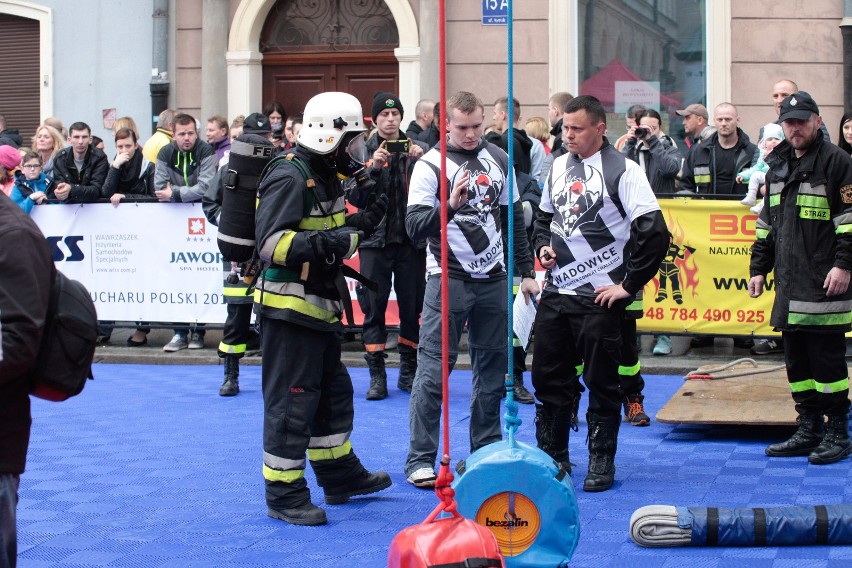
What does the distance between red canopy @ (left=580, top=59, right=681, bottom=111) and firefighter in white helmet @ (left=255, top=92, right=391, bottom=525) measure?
30.2ft

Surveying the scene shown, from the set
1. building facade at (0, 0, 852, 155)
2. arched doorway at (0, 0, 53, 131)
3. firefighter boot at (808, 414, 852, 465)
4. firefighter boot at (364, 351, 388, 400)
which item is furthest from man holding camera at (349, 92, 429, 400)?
arched doorway at (0, 0, 53, 131)

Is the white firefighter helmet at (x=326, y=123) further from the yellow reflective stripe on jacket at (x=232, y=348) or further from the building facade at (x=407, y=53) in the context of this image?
the building facade at (x=407, y=53)

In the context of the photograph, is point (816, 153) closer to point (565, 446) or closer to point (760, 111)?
point (565, 446)

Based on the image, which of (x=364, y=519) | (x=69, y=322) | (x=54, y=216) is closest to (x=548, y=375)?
(x=364, y=519)

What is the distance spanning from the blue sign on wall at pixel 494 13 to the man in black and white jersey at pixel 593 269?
25.7 ft

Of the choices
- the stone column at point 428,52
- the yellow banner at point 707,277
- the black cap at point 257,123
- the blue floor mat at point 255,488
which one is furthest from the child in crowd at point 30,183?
the yellow banner at point 707,277

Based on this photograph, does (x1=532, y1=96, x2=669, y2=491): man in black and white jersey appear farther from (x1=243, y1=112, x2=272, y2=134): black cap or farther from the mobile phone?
(x1=243, y1=112, x2=272, y2=134): black cap

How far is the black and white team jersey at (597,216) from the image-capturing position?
682 centimetres

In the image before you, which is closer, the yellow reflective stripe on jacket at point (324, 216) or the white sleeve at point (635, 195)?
the yellow reflective stripe on jacket at point (324, 216)

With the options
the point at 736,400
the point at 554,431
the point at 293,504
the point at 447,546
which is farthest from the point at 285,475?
the point at 736,400

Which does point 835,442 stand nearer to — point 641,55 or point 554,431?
point 554,431

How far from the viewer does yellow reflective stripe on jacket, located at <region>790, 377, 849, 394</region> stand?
760cm

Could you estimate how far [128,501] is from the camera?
6867 mm

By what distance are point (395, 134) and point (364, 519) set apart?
3830 millimetres
